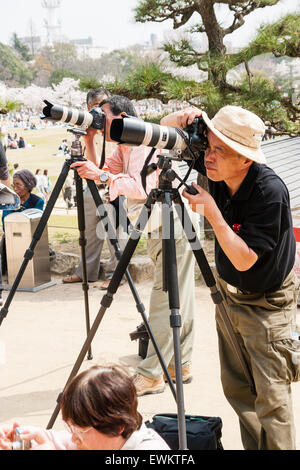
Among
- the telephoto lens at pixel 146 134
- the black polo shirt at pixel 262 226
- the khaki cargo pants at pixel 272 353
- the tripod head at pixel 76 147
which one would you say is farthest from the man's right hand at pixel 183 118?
the khaki cargo pants at pixel 272 353

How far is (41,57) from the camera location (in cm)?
1697

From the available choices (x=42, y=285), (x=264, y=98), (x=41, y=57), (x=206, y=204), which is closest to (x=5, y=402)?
(x=206, y=204)

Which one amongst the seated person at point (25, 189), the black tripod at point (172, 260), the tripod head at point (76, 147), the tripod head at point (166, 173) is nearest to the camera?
the black tripod at point (172, 260)

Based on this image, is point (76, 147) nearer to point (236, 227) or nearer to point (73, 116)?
point (73, 116)

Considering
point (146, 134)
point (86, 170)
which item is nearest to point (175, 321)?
point (146, 134)

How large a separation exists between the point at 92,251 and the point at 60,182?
2.66 m

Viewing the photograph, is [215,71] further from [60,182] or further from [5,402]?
[5,402]

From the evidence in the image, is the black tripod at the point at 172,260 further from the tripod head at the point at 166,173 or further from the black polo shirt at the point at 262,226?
the black polo shirt at the point at 262,226

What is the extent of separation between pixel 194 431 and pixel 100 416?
2.44 ft

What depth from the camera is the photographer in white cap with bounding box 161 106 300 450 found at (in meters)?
1.77

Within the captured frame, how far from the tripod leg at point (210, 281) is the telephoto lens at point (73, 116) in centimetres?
94

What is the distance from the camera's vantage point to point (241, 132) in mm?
1813

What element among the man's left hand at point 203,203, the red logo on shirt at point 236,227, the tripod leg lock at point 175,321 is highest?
the man's left hand at point 203,203

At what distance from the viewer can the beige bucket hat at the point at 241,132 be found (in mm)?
1794
